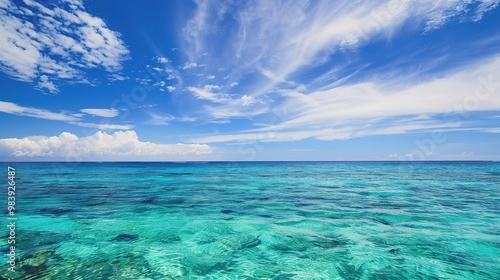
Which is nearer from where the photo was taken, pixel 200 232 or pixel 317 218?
pixel 200 232

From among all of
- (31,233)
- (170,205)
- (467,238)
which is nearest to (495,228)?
(467,238)

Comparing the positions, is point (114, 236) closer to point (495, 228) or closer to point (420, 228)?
point (420, 228)

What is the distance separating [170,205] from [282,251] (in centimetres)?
1148

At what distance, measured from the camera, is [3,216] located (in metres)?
13.5

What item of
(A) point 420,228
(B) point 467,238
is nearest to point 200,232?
(A) point 420,228

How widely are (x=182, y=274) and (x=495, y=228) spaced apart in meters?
14.5

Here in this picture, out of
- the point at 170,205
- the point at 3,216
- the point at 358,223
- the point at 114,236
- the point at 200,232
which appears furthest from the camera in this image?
the point at 170,205

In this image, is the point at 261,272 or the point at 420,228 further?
the point at 420,228

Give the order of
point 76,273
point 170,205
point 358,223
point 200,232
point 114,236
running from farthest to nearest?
point 170,205 → point 358,223 → point 200,232 → point 114,236 → point 76,273

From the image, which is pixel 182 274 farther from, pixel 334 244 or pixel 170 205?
pixel 170 205

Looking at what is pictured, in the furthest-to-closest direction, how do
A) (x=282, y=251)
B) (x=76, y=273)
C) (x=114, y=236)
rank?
(x=114, y=236), (x=282, y=251), (x=76, y=273)

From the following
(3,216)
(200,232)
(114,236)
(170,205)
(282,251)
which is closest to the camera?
(282,251)

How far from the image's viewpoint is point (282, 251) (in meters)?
8.83

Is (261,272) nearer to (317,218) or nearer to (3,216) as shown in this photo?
(317,218)
